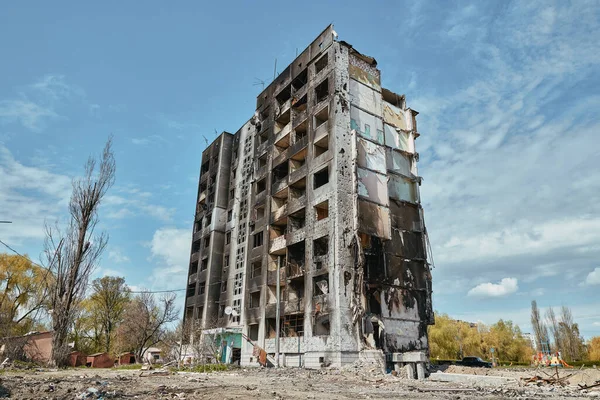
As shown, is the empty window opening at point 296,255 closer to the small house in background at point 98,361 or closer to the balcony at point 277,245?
the balcony at point 277,245

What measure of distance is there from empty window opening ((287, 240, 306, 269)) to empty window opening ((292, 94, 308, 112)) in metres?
14.9

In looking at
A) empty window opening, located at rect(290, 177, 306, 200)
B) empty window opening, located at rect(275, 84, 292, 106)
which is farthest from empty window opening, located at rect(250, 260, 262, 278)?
empty window opening, located at rect(275, 84, 292, 106)

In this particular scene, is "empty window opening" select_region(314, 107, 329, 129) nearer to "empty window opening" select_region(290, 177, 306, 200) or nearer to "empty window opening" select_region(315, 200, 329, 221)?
"empty window opening" select_region(290, 177, 306, 200)

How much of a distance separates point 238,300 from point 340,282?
1778 centimetres

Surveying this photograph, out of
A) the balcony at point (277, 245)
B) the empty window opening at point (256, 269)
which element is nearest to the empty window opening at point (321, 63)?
the balcony at point (277, 245)

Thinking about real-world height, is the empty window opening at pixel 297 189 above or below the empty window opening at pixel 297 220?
above

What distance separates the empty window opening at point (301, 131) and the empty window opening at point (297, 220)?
757cm

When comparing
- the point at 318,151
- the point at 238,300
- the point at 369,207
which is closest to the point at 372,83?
the point at 318,151

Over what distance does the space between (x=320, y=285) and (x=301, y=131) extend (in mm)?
17044

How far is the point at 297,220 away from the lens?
127 feet

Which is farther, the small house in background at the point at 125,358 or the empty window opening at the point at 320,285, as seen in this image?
the small house in background at the point at 125,358

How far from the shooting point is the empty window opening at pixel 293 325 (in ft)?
113

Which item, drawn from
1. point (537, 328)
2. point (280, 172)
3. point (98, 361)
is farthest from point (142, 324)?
point (537, 328)

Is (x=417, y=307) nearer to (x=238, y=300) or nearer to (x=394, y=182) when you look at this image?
(x=394, y=182)
